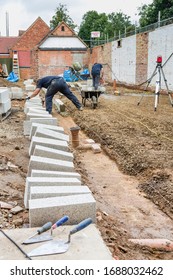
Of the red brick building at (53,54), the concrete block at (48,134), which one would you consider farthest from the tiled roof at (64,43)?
the concrete block at (48,134)

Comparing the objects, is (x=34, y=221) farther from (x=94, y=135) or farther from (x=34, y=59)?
(x=34, y=59)

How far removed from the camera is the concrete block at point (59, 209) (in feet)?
10.2

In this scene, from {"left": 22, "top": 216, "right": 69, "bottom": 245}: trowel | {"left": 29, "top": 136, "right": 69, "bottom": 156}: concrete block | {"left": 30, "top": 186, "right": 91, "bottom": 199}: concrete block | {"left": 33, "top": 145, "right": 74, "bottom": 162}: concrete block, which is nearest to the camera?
{"left": 22, "top": 216, "right": 69, "bottom": 245}: trowel

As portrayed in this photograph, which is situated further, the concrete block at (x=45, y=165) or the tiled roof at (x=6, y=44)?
the tiled roof at (x=6, y=44)

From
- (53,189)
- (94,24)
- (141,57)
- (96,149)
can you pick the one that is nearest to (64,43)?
(141,57)

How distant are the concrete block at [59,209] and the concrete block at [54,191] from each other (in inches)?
6.1

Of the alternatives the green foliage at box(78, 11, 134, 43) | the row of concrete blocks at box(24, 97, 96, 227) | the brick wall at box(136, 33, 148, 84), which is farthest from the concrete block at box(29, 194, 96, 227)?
the green foliage at box(78, 11, 134, 43)

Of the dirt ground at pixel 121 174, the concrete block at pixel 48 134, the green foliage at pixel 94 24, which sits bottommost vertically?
the dirt ground at pixel 121 174

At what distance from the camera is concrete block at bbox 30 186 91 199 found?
11.5ft

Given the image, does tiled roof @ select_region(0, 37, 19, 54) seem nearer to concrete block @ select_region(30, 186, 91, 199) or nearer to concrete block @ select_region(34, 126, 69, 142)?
concrete block @ select_region(34, 126, 69, 142)

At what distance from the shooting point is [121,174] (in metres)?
6.11

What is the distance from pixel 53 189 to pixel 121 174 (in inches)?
106

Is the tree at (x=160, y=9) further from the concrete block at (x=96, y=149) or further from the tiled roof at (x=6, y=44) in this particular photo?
the tiled roof at (x=6, y=44)

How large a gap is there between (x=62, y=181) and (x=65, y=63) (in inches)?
1075
